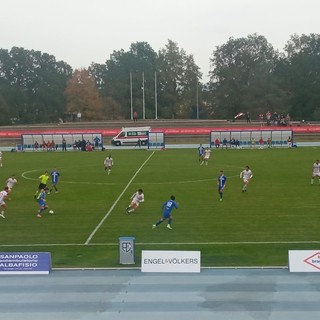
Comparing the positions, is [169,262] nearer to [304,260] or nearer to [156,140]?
[304,260]

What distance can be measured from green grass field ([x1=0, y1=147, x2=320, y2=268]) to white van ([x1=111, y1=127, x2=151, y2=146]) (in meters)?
27.0

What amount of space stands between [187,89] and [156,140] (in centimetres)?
4214

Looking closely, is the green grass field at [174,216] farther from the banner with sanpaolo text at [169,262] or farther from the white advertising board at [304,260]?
the banner with sanpaolo text at [169,262]

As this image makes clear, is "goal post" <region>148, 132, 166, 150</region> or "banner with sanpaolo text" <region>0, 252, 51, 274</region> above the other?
"goal post" <region>148, 132, 166, 150</region>

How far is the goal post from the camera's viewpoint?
6730cm

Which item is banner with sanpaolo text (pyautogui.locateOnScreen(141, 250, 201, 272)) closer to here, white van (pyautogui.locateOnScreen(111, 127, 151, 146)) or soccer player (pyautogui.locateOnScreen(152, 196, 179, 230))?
soccer player (pyautogui.locateOnScreen(152, 196, 179, 230))

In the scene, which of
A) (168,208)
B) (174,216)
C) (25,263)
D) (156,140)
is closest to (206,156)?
(174,216)

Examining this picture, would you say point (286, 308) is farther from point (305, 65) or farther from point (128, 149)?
point (305, 65)

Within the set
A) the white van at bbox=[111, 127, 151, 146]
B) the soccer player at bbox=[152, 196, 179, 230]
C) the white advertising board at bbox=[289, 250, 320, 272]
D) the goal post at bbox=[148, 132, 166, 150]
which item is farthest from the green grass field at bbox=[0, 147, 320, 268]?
the white van at bbox=[111, 127, 151, 146]

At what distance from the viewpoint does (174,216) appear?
78.7ft

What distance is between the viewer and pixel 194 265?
1588 cm

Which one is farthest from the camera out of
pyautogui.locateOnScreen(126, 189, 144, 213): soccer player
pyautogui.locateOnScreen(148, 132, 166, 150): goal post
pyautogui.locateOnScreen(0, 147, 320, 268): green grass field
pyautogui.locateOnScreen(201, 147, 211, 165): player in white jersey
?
pyautogui.locateOnScreen(148, 132, 166, 150): goal post

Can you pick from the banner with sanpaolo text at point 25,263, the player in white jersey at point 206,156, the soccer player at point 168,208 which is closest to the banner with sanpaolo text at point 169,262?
the banner with sanpaolo text at point 25,263

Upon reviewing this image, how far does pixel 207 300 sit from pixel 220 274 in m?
2.05
